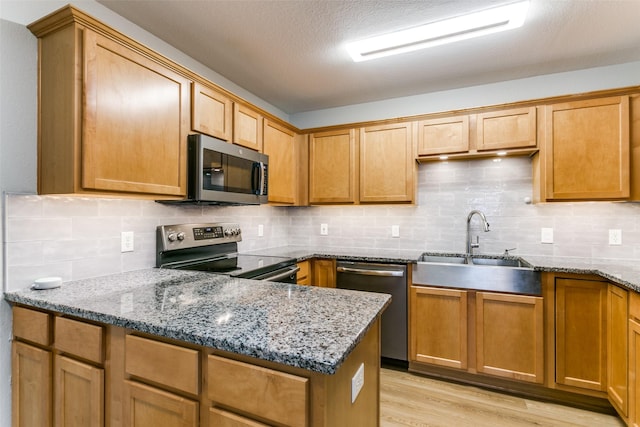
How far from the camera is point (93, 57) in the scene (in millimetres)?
1431

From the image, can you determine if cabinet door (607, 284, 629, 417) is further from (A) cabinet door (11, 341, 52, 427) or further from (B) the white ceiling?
(A) cabinet door (11, 341, 52, 427)

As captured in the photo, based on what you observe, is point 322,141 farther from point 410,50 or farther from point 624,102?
point 624,102

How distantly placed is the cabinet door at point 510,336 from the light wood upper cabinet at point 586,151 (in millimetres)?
883

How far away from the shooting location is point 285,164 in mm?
3092

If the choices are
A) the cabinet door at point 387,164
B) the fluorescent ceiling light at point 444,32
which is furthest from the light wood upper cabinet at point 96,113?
the cabinet door at point 387,164

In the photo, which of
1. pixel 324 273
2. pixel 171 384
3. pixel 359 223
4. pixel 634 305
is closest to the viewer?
pixel 171 384

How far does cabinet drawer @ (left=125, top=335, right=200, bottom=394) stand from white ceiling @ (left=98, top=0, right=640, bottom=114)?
178cm

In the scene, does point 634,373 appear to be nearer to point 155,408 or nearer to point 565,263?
point 565,263

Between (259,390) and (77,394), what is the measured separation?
91 cm

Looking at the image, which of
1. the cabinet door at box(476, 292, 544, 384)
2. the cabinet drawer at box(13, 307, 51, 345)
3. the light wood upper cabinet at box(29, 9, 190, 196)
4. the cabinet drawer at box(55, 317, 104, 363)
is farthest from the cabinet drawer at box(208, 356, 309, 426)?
the cabinet door at box(476, 292, 544, 384)

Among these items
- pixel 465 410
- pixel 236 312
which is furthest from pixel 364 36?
pixel 465 410

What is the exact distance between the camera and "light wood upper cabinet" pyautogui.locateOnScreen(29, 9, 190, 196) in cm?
140

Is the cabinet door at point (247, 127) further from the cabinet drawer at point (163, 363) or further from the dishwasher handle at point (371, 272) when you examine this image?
the cabinet drawer at point (163, 363)

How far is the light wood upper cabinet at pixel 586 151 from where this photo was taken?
7.31 ft
